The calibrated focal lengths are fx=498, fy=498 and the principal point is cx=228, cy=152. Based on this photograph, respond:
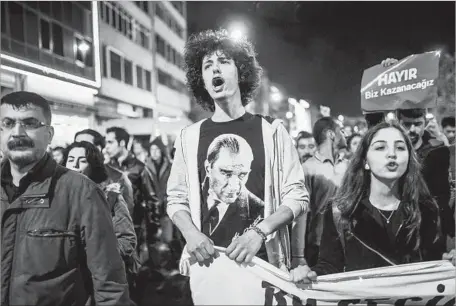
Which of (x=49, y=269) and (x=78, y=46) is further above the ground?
(x=78, y=46)

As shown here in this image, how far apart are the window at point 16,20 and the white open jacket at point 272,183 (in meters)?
1.55

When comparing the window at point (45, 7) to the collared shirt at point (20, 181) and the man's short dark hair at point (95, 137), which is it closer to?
the man's short dark hair at point (95, 137)

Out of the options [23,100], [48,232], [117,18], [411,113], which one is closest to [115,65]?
[117,18]

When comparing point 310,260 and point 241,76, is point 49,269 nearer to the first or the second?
point 241,76

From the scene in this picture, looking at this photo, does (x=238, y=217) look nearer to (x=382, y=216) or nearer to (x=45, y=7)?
(x=382, y=216)

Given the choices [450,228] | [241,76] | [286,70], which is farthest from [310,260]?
[241,76]

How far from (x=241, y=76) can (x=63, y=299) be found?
1328 mm

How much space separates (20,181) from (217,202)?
2.83 ft

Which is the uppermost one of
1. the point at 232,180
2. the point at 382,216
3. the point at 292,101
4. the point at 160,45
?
the point at 160,45

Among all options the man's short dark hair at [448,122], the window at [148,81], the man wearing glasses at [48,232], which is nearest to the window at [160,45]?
the window at [148,81]

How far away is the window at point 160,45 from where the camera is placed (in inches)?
147

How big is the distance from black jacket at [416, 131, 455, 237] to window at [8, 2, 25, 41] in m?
2.70

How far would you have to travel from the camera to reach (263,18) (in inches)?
129

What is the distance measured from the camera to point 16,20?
3.43 m
